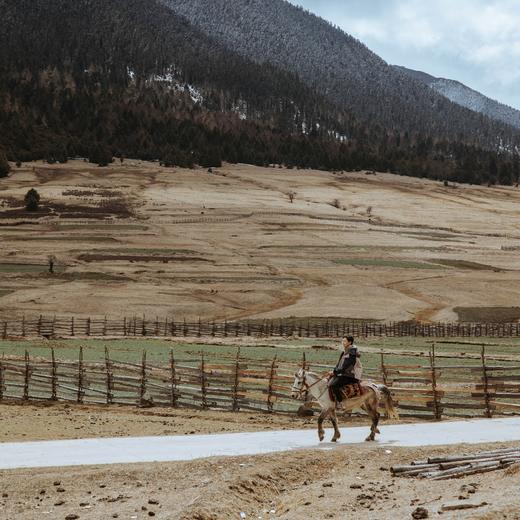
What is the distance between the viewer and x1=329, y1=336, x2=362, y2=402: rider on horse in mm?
17406

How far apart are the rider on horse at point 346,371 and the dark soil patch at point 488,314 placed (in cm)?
4531

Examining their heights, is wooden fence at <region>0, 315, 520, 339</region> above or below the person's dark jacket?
below

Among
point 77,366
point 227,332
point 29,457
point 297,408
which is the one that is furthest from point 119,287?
point 29,457

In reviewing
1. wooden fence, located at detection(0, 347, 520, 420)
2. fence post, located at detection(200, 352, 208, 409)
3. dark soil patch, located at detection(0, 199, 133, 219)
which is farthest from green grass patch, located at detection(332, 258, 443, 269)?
fence post, located at detection(200, 352, 208, 409)

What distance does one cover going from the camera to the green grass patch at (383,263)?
3396 inches

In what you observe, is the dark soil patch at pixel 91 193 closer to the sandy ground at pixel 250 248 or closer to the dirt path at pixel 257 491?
the sandy ground at pixel 250 248

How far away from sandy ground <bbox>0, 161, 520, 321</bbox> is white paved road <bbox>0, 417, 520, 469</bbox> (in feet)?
140

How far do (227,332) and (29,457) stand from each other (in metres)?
40.2

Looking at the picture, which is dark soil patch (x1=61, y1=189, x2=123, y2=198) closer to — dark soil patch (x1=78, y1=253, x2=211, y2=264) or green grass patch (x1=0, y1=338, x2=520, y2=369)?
dark soil patch (x1=78, y1=253, x2=211, y2=264)

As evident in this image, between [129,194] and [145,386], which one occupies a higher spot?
[129,194]

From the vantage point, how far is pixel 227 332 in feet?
186

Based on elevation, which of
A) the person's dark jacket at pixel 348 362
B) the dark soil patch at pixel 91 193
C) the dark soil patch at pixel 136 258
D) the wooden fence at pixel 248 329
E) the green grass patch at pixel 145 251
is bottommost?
the wooden fence at pixel 248 329

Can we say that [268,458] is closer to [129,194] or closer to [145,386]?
[145,386]

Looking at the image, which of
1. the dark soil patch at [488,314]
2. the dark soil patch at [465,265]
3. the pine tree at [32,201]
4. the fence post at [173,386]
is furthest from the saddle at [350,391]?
the pine tree at [32,201]
